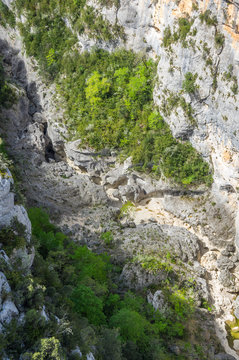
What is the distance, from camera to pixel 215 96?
29.0 metres

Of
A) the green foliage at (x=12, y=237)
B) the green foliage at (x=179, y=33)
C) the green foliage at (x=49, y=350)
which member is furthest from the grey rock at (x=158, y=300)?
the green foliage at (x=179, y=33)

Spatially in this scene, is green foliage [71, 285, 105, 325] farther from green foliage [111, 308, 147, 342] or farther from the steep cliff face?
the steep cliff face

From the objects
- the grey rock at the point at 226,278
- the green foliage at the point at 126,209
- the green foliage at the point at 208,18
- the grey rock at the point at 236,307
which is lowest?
the grey rock at the point at 236,307

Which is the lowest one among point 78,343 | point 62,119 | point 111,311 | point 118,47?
point 111,311

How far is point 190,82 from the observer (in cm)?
3036

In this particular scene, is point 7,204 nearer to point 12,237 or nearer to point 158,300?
point 12,237

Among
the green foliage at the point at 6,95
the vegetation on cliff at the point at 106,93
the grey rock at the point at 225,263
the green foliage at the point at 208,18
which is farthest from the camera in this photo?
the green foliage at the point at 6,95

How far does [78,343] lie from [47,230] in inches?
496

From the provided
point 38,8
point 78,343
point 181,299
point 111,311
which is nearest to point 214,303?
point 181,299

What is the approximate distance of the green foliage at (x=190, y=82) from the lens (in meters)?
30.2

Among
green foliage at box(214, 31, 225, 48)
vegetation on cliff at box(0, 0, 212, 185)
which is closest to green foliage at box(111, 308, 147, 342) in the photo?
vegetation on cliff at box(0, 0, 212, 185)

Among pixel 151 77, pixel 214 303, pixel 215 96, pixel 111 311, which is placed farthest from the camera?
pixel 151 77

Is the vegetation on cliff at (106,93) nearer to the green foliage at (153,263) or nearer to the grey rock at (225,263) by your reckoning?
the grey rock at (225,263)

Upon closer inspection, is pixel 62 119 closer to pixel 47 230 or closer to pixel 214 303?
pixel 47 230
